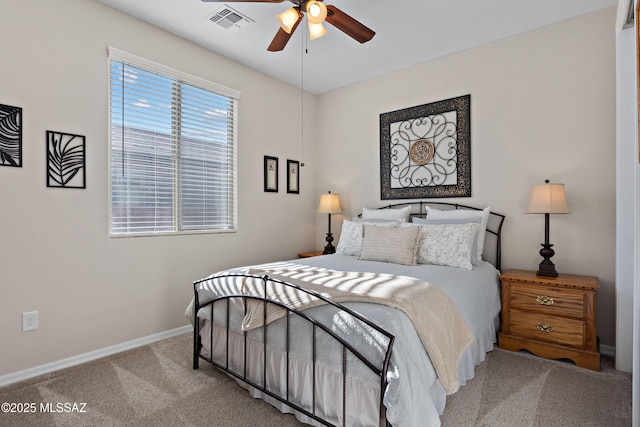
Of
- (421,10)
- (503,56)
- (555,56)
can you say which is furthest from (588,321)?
(421,10)

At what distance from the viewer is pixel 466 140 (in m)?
3.40

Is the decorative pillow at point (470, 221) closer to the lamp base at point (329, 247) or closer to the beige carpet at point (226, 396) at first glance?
the beige carpet at point (226, 396)

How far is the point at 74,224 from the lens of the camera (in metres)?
2.54

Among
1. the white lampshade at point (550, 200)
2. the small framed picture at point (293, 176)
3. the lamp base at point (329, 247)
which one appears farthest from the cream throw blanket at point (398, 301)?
the small framed picture at point (293, 176)

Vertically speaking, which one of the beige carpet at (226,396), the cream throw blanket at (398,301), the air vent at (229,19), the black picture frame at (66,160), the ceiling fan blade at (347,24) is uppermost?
the air vent at (229,19)

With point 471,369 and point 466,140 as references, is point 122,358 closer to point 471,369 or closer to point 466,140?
point 471,369

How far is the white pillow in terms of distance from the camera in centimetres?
299

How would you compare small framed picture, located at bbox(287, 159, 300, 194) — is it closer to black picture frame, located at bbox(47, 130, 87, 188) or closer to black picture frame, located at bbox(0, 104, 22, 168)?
black picture frame, located at bbox(47, 130, 87, 188)

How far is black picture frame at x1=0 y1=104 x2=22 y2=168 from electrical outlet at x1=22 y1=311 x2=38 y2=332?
1.03 m

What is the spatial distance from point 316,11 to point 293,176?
2385 millimetres

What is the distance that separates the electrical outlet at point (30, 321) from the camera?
231cm

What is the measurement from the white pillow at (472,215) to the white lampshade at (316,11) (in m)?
2.08

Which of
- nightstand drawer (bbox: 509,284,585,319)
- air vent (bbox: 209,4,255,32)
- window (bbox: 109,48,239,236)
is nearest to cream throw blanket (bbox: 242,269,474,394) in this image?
nightstand drawer (bbox: 509,284,585,319)

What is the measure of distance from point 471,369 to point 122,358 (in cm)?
261
